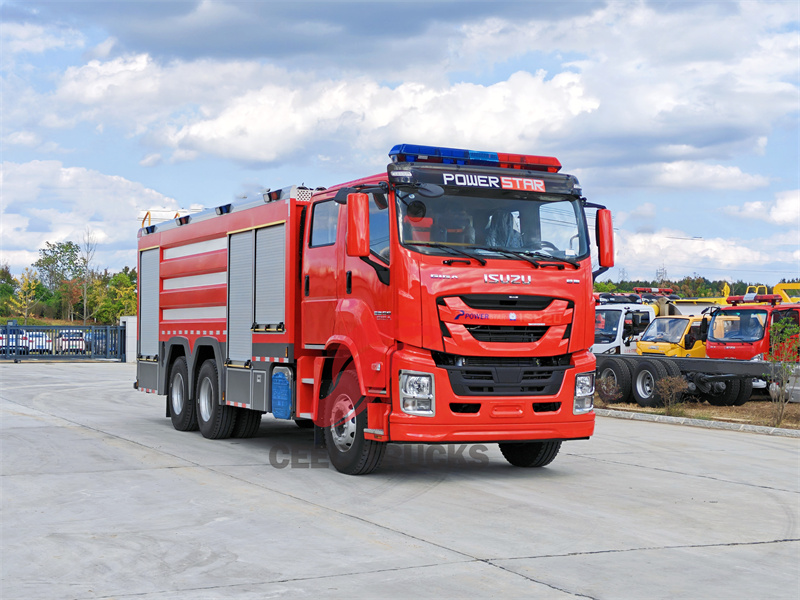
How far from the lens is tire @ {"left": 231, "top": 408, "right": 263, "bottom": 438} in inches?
543

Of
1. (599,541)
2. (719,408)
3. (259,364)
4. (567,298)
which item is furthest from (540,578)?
(719,408)

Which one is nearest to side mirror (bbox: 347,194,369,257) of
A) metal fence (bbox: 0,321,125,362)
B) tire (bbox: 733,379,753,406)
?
tire (bbox: 733,379,753,406)

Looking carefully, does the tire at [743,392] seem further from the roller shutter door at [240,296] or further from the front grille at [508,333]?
the roller shutter door at [240,296]

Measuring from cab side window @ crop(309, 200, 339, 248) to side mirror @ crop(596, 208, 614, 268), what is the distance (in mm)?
2945

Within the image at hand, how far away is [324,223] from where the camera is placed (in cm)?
1103

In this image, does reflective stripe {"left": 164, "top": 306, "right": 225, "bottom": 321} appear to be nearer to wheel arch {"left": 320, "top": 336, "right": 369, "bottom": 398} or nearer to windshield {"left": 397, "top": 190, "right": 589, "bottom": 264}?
wheel arch {"left": 320, "top": 336, "right": 369, "bottom": 398}

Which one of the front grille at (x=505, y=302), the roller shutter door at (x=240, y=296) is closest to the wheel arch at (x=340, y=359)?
the front grille at (x=505, y=302)

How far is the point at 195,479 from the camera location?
398 inches

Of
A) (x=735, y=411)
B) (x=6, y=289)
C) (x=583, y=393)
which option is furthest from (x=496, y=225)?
(x=6, y=289)

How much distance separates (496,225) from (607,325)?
57.6 ft

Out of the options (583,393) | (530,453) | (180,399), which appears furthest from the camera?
(180,399)

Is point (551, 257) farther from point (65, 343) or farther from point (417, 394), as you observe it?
point (65, 343)

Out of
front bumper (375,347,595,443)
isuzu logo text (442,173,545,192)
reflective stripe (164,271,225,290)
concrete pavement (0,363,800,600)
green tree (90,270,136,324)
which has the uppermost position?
green tree (90,270,136,324)

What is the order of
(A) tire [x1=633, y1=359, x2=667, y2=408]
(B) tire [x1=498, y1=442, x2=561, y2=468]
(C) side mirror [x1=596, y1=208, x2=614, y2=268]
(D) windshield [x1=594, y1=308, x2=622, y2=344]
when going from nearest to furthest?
(C) side mirror [x1=596, y1=208, x2=614, y2=268]
(B) tire [x1=498, y1=442, x2=561, y2=468]
(A) tire [x1=633, y1=359, x2=667, y2=408]
(D) windshield [x1=594, y1=308, x2=622, y2=344]
